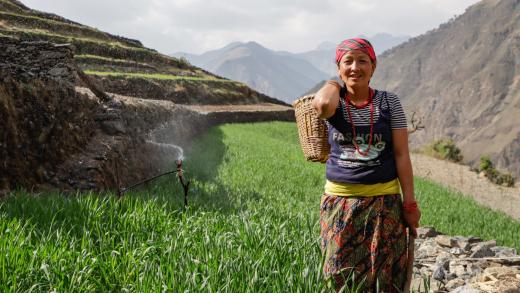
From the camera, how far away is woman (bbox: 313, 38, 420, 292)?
2611 mm

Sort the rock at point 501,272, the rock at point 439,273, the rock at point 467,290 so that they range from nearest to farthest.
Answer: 1. the rock at point 467,290
2. the rock at point 501,272
3. the rock at point 439,273

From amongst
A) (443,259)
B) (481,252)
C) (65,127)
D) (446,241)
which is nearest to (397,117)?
(443,259)

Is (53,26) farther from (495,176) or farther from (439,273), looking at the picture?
(439,273)

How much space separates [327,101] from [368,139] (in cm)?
33

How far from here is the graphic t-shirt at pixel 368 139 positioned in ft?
8.56

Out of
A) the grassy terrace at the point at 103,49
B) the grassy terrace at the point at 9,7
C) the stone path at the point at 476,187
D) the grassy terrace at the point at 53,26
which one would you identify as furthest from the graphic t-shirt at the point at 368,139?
the grassy terrace at the point at 9,7

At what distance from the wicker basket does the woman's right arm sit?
0.15m

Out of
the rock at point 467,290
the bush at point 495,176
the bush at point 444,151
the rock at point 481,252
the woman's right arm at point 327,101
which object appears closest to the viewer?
the woman's right arm at point 327,101

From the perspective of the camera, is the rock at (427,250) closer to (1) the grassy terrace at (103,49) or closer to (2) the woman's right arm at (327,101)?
(2) the woman's right arm at (327,101)

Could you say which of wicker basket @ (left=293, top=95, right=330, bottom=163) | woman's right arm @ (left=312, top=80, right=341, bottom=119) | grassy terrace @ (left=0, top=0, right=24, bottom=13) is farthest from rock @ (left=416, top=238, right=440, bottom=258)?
grassy terrace @ (left=0, top=0, right=24, bottom=13)

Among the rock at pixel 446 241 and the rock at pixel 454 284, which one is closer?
the rock at pixel 454 284

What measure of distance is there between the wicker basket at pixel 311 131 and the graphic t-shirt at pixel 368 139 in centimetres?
16

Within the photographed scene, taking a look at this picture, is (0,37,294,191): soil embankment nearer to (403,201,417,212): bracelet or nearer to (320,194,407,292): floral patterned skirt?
(320,194,407,292): floral patterned skirt

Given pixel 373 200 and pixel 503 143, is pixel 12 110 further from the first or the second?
pixel 503 143
